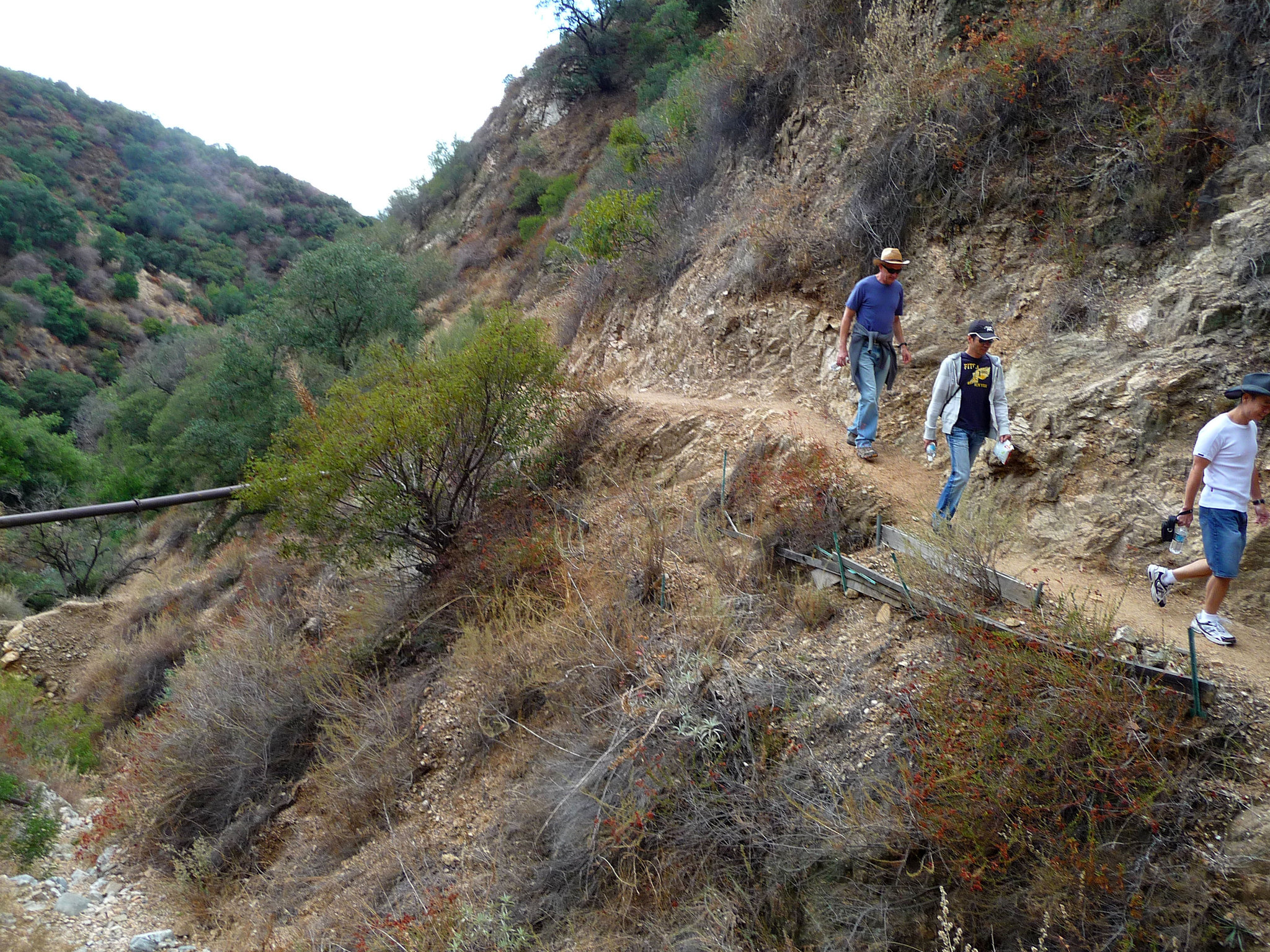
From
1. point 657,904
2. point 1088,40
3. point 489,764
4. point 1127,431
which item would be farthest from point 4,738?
point 1088,40

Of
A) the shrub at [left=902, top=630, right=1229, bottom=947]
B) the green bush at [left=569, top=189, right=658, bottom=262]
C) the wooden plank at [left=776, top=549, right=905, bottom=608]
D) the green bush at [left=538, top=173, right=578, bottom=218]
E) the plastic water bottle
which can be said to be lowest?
the shrub at [left=902, top=630, right=1229, bottom=947]

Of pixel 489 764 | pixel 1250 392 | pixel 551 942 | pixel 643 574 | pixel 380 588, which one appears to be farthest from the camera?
pixel 380 588

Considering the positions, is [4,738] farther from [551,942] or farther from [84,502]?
[84,502]

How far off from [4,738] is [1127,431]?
1195 cm

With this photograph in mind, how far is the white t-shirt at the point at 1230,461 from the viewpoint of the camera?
3828 millimetres

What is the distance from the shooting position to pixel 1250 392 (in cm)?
378

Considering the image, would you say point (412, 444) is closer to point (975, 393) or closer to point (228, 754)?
point (228, 754)

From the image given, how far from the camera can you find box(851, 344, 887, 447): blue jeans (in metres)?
6.35

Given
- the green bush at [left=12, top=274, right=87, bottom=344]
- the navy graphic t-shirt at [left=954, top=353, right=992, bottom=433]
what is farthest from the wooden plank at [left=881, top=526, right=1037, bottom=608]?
the green bush at [left=12, top=274, right=87, bottom=344]

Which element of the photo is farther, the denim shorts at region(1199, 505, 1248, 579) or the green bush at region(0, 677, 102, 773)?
the green bush at region(0, 677, 102, 773)

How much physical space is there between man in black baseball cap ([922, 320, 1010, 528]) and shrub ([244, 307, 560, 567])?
16.3 ft

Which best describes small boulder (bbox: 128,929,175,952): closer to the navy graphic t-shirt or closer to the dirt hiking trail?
the dirt hiking trail

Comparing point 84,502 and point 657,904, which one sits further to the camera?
point 84,502

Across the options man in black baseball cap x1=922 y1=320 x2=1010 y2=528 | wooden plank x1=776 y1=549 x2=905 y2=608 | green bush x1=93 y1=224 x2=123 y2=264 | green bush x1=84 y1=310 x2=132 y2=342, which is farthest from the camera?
green bush x1=93 y1=224 x2=123 y2=264
